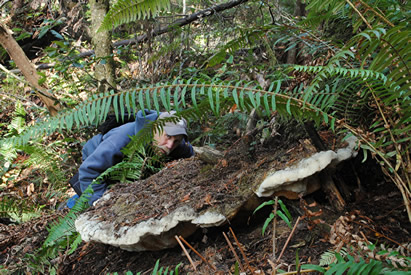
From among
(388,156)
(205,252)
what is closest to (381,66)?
(388,156)

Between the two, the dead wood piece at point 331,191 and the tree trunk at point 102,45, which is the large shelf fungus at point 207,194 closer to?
the dead wood piece at point 331,191

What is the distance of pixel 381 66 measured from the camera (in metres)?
1.19

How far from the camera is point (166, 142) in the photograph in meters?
3.38

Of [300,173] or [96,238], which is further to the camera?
[96,238]

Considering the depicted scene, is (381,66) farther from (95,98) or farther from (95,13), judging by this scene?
(95,13)

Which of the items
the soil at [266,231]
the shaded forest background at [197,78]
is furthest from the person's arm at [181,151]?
the soil at [266,231]

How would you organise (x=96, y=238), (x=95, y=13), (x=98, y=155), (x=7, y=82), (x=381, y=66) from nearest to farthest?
(x=381, y=66) → (x=96, y=238) → (x=98, y=155) → (x=95, y=13) → (x=7, y=82)

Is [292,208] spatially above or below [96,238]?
above

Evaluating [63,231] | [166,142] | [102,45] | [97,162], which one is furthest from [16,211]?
[102,45]

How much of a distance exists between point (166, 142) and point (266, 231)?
1.94 metres

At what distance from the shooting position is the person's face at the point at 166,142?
3348 mm

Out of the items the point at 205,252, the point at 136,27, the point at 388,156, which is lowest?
Result: the point at 205,252

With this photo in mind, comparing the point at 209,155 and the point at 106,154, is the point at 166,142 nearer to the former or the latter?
the point at 106,154

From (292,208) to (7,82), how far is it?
8287mm
